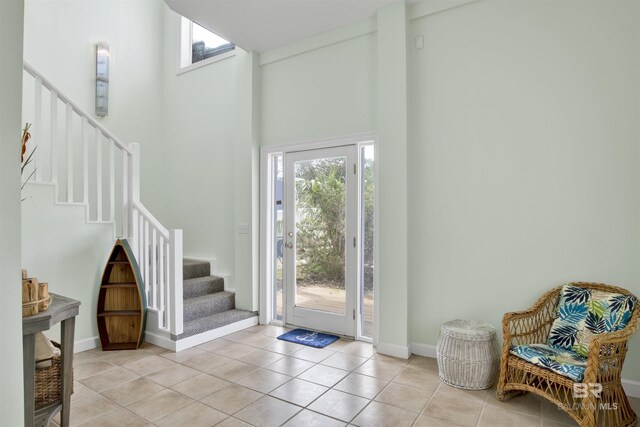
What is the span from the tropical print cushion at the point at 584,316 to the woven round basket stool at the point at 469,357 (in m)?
0.41

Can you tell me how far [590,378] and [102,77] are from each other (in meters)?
5.75

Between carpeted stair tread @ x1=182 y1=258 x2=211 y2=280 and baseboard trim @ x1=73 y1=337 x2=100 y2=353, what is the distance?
45.5 inches

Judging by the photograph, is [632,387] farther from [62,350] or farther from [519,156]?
[62,350]

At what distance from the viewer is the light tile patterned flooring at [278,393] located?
2336mm

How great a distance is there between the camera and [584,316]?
2506mm

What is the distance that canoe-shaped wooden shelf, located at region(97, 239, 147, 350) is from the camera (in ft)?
11.8

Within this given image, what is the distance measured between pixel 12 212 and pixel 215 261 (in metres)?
3.89

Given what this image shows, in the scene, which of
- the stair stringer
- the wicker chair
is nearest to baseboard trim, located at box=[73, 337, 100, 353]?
the stair stringer

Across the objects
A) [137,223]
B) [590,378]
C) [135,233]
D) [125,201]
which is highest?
[125,201]

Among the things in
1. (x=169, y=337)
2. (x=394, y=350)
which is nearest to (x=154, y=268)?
(x=169, y=337)

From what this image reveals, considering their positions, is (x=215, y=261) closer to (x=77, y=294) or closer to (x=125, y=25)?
(x=77, y=294)

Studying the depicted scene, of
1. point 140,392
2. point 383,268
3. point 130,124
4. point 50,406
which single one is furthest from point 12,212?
point 130,124

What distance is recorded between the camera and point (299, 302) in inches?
168

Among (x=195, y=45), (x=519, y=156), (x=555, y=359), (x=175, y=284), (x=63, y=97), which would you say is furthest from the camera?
(x=195, y=45)
